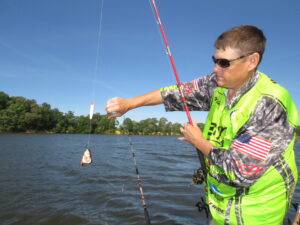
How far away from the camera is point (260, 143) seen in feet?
5.72

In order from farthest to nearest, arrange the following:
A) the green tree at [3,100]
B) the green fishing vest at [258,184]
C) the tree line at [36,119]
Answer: the green tree at [3,100] → the tree line at [36,119] → the green fishing vest at [258,184]

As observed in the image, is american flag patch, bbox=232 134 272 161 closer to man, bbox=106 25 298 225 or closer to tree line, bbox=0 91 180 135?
man, bbox=106 25 298 225

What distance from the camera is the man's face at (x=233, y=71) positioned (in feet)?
6.76

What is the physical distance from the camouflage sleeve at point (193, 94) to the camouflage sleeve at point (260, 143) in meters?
0.98

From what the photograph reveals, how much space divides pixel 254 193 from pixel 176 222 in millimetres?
4697

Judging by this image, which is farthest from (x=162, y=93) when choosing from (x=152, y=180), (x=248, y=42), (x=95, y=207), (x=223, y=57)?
(x=152, y=180)

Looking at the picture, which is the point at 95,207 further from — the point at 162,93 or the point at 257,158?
the point at 257,158

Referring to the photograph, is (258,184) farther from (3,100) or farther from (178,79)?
(3,100)

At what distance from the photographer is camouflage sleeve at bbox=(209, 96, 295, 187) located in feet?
5.73

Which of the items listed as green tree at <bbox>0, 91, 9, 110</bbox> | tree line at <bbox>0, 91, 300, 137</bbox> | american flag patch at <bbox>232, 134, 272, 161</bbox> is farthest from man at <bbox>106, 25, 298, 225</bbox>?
green tree at <bbox>0, 91, 9, 110</bbox>

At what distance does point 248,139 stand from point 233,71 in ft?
2.22

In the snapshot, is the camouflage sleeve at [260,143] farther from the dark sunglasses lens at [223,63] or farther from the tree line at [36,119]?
the tree line at [36,119]

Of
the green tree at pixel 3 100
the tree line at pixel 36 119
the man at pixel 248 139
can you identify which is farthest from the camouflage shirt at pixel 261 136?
the green tree at pixel 3 100

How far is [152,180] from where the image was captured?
1088 centimetres
